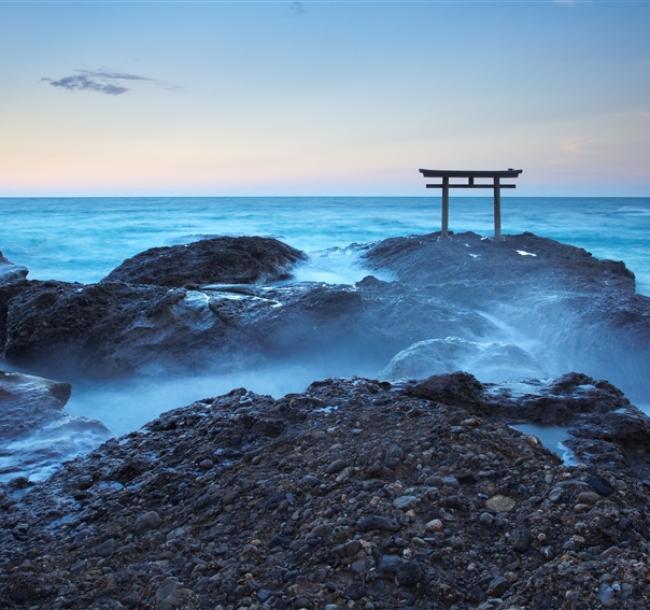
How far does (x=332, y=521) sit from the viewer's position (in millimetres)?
2961

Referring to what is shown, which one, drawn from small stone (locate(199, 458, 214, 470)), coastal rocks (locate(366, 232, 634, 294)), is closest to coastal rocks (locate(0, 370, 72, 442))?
small stone (locate(199, 458, 214, 470))

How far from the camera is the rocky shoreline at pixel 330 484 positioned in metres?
2.61

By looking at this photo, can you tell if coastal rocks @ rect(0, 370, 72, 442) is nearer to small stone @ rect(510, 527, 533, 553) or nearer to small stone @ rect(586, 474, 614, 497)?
small stone @ rect(510, 527, 533, 553)

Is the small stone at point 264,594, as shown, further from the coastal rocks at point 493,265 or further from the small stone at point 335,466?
the coastal rocks at point 493,265

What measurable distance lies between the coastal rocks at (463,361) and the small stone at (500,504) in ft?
10.6

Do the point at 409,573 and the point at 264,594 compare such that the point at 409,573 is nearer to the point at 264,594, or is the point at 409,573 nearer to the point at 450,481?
the point at 264,594

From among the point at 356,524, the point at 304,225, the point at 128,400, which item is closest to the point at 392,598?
the point at 356,524

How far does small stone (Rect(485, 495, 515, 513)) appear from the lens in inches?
→ 118

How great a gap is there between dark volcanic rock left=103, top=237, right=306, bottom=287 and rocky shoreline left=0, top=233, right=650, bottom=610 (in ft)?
10.0

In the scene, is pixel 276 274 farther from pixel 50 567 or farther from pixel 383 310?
pixel 50 567

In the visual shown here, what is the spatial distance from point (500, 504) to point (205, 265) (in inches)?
343

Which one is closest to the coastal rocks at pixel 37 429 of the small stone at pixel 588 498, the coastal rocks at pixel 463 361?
the coastal rocks at pixel 463 361

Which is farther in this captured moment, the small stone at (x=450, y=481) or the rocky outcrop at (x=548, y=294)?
the rocky outcrop at (x=548, y=294)

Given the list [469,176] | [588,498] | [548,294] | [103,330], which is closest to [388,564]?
[588,498]
